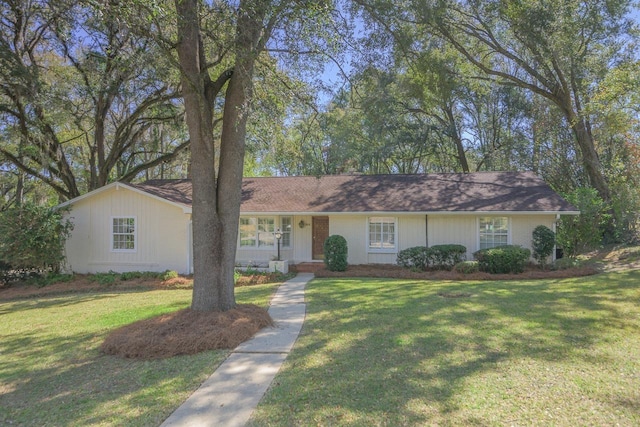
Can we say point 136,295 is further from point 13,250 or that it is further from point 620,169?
point 620,169

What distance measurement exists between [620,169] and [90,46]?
2423 cm

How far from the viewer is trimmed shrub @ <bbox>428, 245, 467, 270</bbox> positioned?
1388 cm

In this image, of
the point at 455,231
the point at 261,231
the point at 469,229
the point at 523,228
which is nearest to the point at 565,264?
the point at 523,228

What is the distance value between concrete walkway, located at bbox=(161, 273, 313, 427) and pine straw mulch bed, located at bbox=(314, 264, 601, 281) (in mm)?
6310

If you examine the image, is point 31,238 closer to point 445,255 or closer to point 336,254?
point 336,254

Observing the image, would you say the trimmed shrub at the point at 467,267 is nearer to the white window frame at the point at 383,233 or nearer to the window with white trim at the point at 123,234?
the white window frame at the point at 383,233

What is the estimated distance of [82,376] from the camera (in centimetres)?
498

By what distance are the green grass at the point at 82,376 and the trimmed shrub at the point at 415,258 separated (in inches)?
336

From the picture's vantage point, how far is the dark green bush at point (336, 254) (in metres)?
14.2

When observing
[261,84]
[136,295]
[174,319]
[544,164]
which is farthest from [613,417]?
[544,164]

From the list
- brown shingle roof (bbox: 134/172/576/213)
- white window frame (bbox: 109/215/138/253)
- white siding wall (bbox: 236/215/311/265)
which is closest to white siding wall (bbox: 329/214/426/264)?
brown shingle roof (bbox: 134/172/576/213)

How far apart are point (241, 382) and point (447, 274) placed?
9704mm

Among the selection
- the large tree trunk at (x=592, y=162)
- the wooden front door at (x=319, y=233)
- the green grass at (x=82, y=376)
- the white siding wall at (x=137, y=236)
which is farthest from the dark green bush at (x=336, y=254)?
the large tree trunk at (x=592, y=162)

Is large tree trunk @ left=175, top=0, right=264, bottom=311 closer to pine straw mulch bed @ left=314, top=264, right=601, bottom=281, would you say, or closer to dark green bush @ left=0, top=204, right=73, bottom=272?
pine straw mulch bed @ left=314, top=264, right=601, bottom=281
